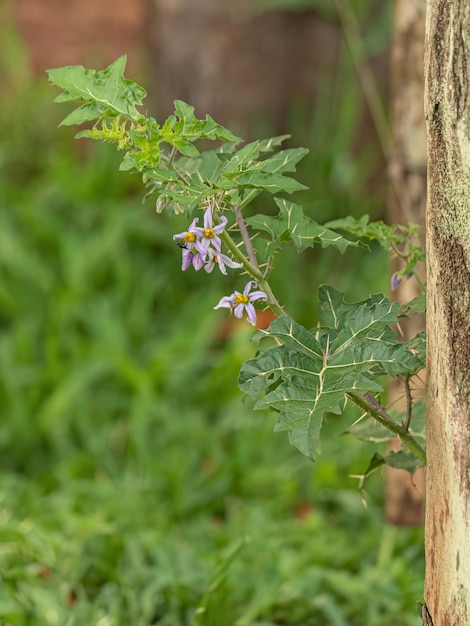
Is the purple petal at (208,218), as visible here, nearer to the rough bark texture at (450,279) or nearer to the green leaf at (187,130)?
the green leaf at (187,130)

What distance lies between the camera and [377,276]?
3869mm

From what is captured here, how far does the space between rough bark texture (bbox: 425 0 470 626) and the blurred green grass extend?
875mm

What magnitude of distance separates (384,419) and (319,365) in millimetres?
128

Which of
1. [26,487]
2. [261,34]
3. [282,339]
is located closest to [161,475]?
[26,487]

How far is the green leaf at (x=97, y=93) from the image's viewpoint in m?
1.31

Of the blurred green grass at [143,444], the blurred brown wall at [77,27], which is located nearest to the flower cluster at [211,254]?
the blurred green grass at [143,444]

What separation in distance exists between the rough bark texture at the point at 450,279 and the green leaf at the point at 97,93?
0.40 meters

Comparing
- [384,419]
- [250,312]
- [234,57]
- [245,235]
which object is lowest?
[384,419]

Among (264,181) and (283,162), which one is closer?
(264,181)

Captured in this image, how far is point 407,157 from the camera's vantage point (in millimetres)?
2514

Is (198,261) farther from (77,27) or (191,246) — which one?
(77,27)

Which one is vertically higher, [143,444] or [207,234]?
[207,234]

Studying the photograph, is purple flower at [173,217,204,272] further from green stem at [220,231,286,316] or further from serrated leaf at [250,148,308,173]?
serrated leaf at [250,148,308,173]

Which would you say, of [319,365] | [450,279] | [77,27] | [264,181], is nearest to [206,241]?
[264,181]
